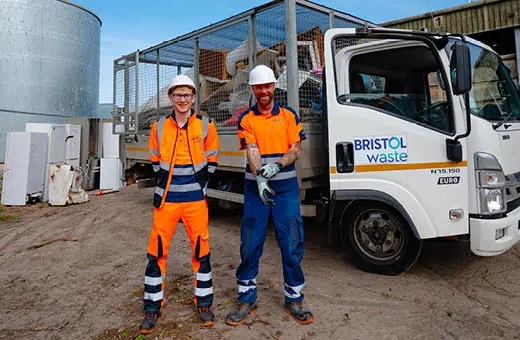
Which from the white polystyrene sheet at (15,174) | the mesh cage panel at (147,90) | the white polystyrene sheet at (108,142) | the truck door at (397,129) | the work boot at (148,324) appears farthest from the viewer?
the white polystyrene sheet at (108,142)

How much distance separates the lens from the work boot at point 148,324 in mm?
2629

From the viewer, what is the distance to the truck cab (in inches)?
121

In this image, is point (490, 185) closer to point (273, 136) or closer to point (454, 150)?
point (454, 150)

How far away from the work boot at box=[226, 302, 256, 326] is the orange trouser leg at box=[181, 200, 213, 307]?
195 mm

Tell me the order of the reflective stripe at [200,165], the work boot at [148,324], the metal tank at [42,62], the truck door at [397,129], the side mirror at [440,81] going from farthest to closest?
the metal tank at [42,62] → the side mirror at [440,81] → the truck door at [397,129] → the reflective stripe at [200,165] → the work boot at [148,324]

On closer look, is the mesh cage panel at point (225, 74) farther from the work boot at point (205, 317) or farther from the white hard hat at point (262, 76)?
the work boot at point (205, 317)

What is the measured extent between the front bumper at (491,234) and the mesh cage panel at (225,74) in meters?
2.83

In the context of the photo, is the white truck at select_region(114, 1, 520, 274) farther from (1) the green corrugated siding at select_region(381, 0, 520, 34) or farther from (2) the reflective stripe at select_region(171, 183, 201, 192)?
(1) the green corrugated siding at select_region(381, 0, 520, 34)

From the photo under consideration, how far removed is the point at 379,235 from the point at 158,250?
2132 mm

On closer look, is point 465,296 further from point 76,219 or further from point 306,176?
point 76,219

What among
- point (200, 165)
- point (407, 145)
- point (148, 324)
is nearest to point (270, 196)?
point (200, 165)

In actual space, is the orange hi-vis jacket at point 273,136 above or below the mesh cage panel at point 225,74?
below

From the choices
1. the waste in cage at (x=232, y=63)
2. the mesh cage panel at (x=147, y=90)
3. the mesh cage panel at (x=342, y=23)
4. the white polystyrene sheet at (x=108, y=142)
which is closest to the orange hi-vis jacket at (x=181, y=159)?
the waste in cage at (x=232, y=63)

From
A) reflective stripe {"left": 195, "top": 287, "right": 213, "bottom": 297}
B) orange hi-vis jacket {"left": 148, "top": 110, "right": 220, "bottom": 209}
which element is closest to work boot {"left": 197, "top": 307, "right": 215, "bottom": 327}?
reflective stripe {"left": 195, "top": 287, "right": 213, "bottom": 297}
